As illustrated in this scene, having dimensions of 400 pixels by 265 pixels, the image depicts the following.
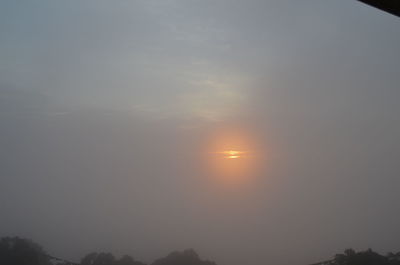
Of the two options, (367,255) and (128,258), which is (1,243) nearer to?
(128,258)

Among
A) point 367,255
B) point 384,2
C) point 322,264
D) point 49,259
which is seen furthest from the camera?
point 49,259

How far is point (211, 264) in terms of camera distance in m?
45.1

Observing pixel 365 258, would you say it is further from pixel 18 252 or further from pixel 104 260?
pixel 18 252

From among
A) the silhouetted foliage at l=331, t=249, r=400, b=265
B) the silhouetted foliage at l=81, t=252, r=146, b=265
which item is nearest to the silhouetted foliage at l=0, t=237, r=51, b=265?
the silhouetted foliage at l=81, t=252, r=146, b=265

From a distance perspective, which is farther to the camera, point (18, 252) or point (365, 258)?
point (18, 252)

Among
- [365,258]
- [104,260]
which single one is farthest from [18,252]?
[365,258]

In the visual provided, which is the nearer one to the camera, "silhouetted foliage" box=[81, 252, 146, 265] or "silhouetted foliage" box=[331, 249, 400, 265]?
"silhouetted foliage" box=[331, 249, 400, 265]

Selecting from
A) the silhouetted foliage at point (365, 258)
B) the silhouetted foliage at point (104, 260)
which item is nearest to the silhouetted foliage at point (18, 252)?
the silhouetted foliage at point (104, 260)

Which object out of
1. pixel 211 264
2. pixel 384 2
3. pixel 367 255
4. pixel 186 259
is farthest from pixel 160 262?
pixel 384 2

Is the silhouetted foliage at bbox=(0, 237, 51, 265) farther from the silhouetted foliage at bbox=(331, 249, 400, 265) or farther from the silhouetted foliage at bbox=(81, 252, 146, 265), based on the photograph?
the silhouetted foliage at bbox=(331, 249, 400, 265)

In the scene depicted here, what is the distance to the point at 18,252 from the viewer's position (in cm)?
4541

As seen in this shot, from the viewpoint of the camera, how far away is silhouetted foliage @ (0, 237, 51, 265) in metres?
45.3

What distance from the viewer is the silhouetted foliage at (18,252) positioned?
45.3 meters

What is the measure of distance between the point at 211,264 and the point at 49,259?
22.1 m
